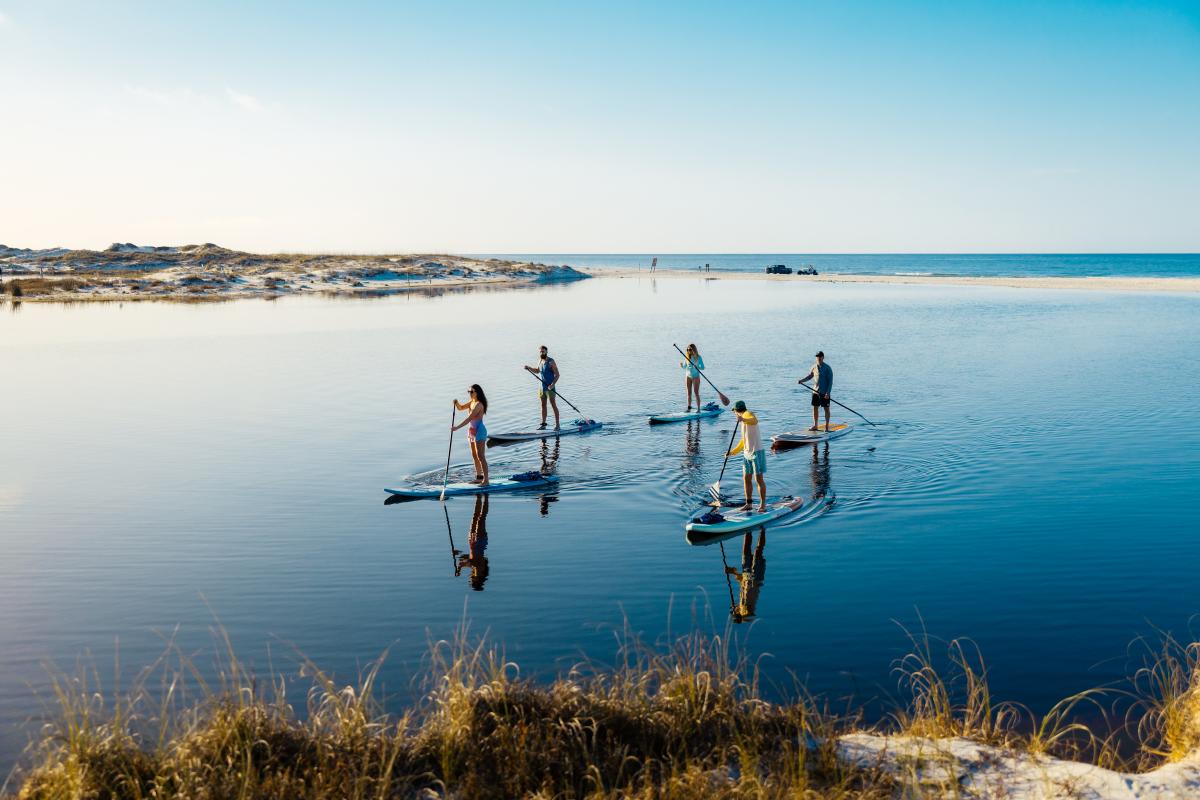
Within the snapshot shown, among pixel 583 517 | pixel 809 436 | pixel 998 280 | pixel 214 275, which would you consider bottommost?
pixel 583 517

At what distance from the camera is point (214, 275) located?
271ft

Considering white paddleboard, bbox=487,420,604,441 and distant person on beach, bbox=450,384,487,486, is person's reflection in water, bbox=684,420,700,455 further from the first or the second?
distant person on beach, bbox=450,384,487,486

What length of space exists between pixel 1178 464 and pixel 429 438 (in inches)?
690

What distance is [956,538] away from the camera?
47.3ft

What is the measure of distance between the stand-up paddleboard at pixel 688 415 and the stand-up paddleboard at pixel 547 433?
1972 mm

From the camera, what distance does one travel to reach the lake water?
10.9 meters

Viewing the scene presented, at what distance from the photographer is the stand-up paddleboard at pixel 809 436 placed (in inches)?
865

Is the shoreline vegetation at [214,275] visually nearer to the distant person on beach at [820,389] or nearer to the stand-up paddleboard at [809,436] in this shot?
the distant person on beach at [820,389]

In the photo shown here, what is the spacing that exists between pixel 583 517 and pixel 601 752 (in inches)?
349

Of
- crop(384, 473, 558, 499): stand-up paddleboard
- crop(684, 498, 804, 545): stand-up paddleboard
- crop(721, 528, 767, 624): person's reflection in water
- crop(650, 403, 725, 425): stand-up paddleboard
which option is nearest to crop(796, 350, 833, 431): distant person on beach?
crop(650, 403, 725, 425): stand-up paddleboard

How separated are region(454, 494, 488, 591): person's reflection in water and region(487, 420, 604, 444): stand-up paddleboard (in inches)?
228

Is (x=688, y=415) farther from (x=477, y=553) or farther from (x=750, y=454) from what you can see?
(x=477, y=553)

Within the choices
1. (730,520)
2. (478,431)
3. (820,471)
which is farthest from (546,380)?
(730,520)

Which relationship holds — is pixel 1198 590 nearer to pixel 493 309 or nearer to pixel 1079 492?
pixel 1079 492
